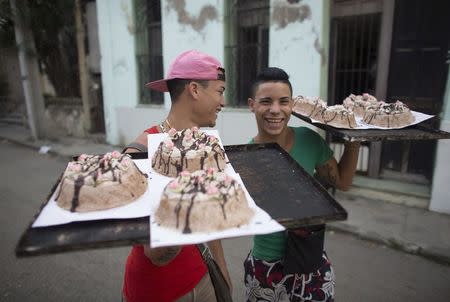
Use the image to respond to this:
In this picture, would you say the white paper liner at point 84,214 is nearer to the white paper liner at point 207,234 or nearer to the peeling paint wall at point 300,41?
the white paper liner at point 207,234

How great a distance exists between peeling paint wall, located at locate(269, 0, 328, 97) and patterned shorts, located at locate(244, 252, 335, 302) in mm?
4487

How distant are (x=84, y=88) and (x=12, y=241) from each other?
743 cm

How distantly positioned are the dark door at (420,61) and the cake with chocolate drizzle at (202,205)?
5.02 m

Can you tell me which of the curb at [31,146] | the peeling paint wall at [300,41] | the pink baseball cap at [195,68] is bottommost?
the curb at [31,146]

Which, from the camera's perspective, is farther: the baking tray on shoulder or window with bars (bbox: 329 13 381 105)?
window with bars (bbox: 329 13 381 105)

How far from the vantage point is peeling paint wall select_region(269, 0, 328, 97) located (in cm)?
598

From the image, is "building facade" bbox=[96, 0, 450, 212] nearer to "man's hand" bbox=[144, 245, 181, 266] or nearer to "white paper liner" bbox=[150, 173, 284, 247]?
"white paper liner" bbox=[150, 173, 284, 247]

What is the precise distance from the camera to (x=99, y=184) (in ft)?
5.68

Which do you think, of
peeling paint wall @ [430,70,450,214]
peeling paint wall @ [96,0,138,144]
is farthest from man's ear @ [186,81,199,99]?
peeling paint wall @ [96,0,138,144]

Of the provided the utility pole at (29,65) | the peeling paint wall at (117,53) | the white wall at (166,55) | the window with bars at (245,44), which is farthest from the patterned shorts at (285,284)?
the utility pole at (29,65)

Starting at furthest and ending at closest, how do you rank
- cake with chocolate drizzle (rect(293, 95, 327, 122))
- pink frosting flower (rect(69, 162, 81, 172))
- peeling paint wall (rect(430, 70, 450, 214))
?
peeling paint wall (rect(430, 70, 450, 214)), cake with chocolate drizzle (rect(293, 95, 327, 122)), pink frosting flower (rect(69, 162, 81, 172))

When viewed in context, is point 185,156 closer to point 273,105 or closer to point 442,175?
point 273,105

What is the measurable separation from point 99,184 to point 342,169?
178 cm

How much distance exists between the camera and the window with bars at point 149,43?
29.2 feet
